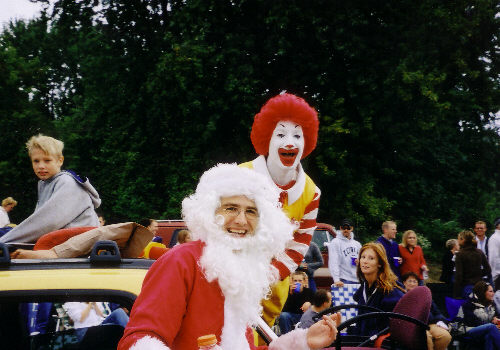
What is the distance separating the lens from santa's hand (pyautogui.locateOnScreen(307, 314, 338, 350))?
2166mm

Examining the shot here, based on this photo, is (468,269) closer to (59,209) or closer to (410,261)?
(410,261)

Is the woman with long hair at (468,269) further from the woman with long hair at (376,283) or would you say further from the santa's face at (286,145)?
the santa's face at (286,145)

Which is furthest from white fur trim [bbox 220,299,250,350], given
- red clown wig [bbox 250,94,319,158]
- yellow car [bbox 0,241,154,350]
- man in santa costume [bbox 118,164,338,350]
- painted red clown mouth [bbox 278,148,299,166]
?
red clown wig [bbox 250,94,319,158]

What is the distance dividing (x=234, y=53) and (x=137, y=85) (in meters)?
3.03

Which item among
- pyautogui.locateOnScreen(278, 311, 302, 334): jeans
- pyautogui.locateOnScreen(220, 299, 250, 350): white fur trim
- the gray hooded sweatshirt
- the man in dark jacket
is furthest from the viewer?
the man in dark jacket

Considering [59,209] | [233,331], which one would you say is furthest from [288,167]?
[233,331]

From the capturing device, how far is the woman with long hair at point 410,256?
335 inches

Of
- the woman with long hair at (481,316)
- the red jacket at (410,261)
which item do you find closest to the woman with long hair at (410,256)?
the red jacket at (410,261)

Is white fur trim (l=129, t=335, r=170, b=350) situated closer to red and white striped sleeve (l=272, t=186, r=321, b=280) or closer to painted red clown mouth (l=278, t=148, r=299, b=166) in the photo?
red and white striped sleeve (l=272, t=186, r=321, b=280)

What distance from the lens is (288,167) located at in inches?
155

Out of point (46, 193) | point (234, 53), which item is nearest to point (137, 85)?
point (234, 53)

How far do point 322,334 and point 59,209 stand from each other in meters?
1.77

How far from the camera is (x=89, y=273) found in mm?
2436

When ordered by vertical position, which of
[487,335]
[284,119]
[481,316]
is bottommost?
[487,335]
